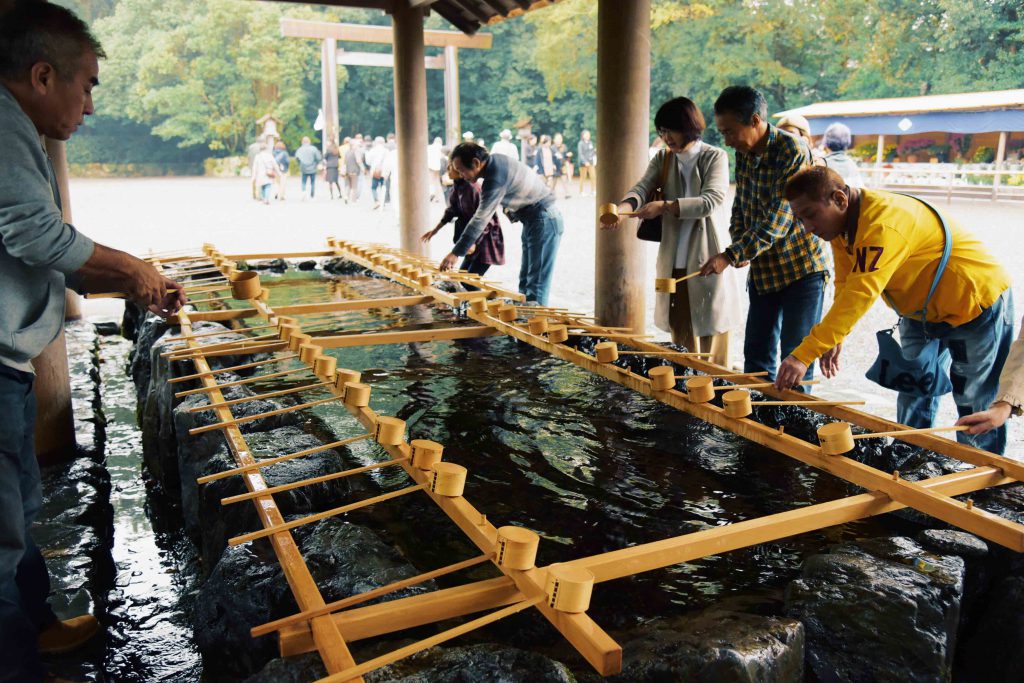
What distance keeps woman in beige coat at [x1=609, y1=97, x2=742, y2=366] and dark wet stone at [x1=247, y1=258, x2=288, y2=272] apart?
14.1ft

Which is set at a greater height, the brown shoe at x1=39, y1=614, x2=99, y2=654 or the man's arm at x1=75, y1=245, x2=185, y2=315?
the man's arm at x1=75, y1=245, x2=185, y2=315

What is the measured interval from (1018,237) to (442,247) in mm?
8233

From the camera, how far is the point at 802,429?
294 cm

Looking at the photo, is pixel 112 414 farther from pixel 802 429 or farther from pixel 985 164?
pixel 985 164

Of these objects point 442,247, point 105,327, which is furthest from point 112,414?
point 442,247

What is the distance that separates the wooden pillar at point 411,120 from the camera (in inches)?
336

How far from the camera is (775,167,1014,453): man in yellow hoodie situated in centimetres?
257

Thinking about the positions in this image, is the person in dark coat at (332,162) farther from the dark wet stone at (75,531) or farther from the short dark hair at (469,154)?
the dark wet stone at (75,531)

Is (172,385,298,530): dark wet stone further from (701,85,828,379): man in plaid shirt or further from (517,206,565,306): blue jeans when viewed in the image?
(517,206,565,306): blue jeans

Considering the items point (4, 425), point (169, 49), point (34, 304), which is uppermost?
point (169, 49)

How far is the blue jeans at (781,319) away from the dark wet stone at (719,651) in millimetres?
2081

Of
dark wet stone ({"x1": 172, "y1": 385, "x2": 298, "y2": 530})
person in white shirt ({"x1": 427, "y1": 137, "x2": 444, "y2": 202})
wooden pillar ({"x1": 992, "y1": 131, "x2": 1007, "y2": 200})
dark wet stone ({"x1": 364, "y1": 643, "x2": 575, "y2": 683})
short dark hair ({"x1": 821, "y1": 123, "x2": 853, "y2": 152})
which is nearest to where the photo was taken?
dark wet stone ({"x1": 364, "y1": 643, "x2": 575, "y2": 683})

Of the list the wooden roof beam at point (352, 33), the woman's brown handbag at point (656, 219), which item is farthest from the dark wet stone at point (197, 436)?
the wooden roof beam at point (352, 33)

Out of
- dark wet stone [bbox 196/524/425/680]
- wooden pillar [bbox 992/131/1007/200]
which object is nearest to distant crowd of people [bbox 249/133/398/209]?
wooden pillar [bbox 992/131/1007/200]
